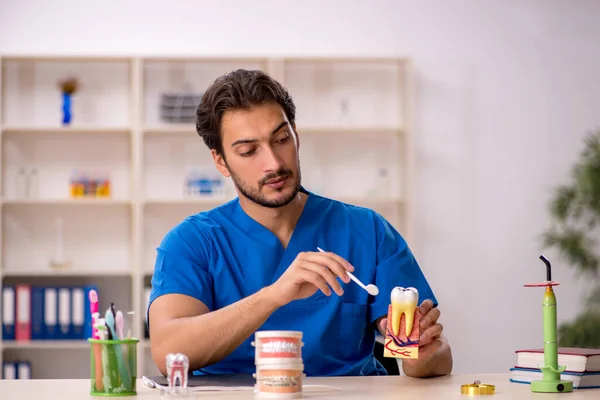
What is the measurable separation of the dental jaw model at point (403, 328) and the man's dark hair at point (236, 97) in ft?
2.26

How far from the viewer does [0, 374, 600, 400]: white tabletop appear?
58.4 inches

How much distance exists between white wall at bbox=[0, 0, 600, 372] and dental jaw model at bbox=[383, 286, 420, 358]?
3219mm

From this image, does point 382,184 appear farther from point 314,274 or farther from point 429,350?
point 314,274

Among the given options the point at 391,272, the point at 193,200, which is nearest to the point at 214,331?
the point at 391,272

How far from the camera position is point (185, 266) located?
6.49 ft

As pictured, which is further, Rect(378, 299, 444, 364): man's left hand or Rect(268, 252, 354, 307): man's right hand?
Rect(378, 299, 444, 364): man's left hand

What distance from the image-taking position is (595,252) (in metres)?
4.79

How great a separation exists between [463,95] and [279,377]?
11.7 feet

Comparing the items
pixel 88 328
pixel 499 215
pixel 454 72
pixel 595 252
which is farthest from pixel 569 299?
pixel 88 328

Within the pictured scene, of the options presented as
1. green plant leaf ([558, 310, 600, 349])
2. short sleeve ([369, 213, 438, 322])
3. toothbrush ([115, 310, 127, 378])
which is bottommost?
green plant leaf ([558, 310, 600, 349])

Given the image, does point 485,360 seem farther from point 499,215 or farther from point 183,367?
point 183,367

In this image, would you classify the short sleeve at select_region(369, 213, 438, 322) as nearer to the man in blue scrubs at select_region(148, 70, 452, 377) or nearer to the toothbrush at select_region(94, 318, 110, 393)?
the man in blue scrubs at select_region(148, 70, 452, 377)

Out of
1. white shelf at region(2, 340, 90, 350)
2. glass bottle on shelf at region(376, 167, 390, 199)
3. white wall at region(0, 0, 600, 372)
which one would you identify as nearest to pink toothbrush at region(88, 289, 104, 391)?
white shelf at region(2, 340, 90, 350)

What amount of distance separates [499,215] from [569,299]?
0.59 meters
